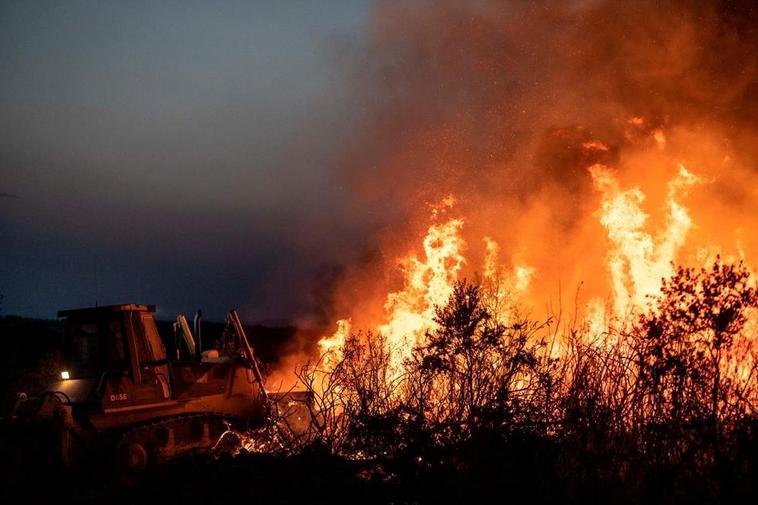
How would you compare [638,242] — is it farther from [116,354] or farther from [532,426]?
[116,354]

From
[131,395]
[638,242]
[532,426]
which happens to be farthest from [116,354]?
[638,242]

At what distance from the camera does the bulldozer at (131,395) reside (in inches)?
399

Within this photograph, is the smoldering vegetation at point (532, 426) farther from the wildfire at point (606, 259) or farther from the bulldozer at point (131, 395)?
the wildfire at point (606, 259)

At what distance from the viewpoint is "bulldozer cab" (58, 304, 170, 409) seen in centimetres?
1069

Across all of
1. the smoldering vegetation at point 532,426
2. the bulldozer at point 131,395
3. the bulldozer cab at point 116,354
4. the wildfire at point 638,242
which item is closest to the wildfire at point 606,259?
the wildfire at point 638,242

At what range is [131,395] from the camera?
1068cm

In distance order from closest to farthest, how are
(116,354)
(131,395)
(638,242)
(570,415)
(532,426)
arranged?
(570,415), (532,426), (131,395), (116,354), (638,242)

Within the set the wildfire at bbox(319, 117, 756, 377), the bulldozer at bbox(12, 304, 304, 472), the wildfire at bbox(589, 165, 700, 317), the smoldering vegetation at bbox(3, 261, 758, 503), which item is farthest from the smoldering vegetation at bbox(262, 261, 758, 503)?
the wildfire at bbox(589, 165, 700, 317)

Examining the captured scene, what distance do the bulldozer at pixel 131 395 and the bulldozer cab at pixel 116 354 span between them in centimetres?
2

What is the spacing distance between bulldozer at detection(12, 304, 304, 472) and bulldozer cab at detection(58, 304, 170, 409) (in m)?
0.02

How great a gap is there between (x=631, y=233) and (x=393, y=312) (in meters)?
6.23

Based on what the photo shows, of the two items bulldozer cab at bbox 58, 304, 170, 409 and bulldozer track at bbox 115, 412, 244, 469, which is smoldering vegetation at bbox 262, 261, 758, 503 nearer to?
bulldozer track at bbox 115, 412, 244, 469

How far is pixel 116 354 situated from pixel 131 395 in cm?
76

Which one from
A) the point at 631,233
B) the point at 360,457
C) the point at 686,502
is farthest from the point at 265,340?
the point at 686,502
